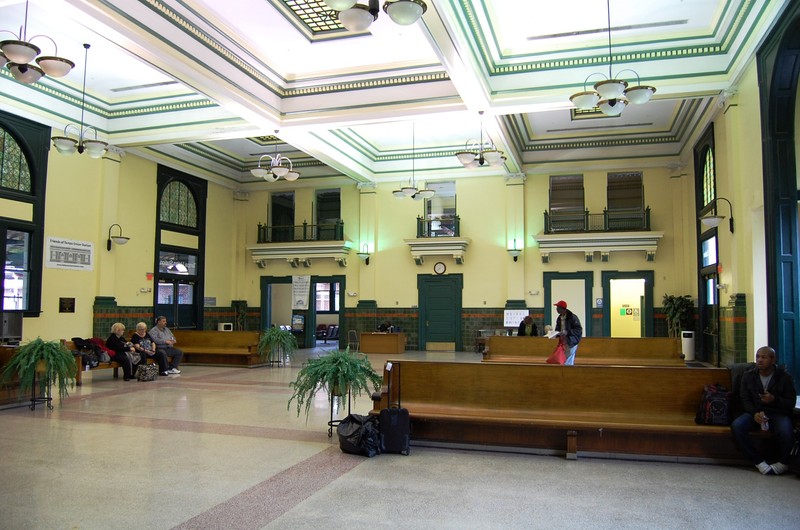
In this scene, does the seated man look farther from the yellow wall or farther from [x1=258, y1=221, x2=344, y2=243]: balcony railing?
[x1=258, y1=221, x2=344, y2=243]: balcony railing

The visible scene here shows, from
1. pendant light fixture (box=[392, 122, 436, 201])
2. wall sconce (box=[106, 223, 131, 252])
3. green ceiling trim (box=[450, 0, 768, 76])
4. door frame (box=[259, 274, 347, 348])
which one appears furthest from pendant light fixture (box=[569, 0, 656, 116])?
door frame (box=[259, 274, 347, 348])

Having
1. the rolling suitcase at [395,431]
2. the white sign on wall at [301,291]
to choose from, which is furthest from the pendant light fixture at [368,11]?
the white sign on wall at [301,291]

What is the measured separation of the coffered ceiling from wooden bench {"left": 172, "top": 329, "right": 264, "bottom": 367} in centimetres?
435

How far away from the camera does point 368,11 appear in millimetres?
5367

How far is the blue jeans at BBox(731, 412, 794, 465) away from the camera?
4695 mm

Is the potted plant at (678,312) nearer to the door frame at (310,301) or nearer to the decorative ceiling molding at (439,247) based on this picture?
the decorative ceiling molding at (439,247)

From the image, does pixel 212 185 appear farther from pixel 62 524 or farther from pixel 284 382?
pixel 62 524

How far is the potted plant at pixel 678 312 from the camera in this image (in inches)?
562

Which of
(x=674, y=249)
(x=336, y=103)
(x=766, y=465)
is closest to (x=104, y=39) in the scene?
(x=336, y=103)

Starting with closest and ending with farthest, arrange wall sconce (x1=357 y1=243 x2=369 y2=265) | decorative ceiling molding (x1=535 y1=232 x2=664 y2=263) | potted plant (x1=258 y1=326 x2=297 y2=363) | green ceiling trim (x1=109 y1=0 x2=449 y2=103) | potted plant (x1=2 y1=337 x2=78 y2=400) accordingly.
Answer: potted plant (x1=2 y1=337 x2=78 y2=400), green ceiling trim (x1=109 y1=0 x2=449 y2=103), potted plant (x1=258 y1=326 x2=297 y2=363), decorative ceiling molding (x1=535 y1=232 x2=664 y2=263), wall sconce (x1=357 y1=243 x2=369 y2=265)

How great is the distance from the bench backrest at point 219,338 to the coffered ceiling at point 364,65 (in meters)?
4.31

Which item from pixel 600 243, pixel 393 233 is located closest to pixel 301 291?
pixel 393 233

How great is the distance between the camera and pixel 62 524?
361cm

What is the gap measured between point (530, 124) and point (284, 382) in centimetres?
859
